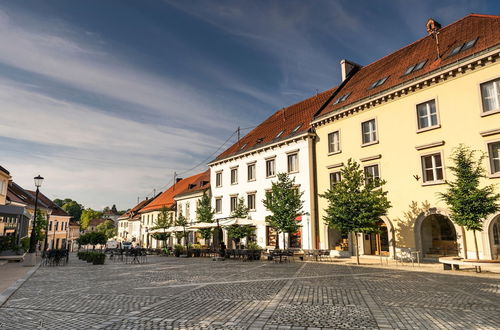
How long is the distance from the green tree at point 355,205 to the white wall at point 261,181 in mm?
6009

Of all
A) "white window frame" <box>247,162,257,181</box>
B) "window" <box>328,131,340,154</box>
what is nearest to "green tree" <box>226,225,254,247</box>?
"white window frame" <box>247,162,257,181</box>

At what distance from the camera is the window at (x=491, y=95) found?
16.6 metres

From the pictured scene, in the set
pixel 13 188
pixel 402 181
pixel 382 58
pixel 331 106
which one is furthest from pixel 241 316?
pixel 13 188

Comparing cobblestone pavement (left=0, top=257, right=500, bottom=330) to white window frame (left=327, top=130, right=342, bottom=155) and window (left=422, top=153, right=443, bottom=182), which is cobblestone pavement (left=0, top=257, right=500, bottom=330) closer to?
window (left=422, top=153, right=443, bottom=182)

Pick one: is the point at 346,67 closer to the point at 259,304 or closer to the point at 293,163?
the point at 293,163

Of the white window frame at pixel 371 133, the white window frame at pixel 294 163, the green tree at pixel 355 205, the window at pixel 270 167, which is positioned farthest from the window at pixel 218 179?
the green tree at pixel 355 205

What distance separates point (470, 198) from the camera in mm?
14938

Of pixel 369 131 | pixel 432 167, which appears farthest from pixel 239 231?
pixel 432 167

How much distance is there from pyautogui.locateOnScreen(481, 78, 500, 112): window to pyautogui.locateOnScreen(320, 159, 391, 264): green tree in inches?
259

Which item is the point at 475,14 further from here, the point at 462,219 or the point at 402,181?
the point at 462,219

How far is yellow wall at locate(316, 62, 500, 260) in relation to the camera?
17.2m

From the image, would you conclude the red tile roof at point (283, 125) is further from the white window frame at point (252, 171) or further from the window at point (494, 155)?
the window at point (494, 155)

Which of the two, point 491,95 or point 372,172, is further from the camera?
point 372,172

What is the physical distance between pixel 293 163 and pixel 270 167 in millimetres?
2847
